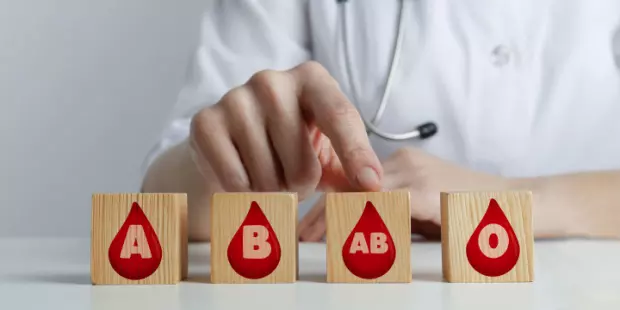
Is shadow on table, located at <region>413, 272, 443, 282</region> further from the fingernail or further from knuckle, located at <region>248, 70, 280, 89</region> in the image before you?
knuckle, located at <region>248, 70, 280, 89</region>

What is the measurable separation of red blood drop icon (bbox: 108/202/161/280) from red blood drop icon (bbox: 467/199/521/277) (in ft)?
0.76

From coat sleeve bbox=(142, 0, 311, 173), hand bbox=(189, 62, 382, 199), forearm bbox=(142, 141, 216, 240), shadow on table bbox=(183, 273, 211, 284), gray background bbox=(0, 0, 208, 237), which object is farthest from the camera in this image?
gray background bbox=(0, 0, 208, 237)

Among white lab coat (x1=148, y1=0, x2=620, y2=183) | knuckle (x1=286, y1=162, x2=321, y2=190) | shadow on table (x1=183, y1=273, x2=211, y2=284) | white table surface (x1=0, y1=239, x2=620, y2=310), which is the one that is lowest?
white table surface (x1=0, y1=239, x2=620, y2=310)

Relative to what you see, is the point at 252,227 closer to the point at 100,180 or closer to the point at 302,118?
the point at 302,118

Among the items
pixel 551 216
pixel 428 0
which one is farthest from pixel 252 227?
pixel 428 0

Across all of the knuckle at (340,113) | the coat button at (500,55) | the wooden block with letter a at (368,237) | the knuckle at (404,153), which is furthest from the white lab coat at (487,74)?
the wooden block with letter a at (368,237)

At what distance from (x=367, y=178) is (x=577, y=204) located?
56cm

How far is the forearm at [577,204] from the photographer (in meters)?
1.02

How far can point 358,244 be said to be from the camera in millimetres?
549

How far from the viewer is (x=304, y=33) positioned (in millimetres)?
1227

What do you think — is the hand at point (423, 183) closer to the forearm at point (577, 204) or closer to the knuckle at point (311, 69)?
the forearm at point (577, 204)

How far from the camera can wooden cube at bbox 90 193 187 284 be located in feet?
1.77

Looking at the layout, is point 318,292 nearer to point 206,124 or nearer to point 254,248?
point 254,248

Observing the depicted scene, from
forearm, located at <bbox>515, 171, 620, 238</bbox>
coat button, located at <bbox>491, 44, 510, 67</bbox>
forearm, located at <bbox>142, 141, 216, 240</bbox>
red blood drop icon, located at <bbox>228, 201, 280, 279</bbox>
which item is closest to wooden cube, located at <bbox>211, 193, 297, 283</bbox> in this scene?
red blood drop icon, located at <bbox>228, 201, 280, 279</bbox>
